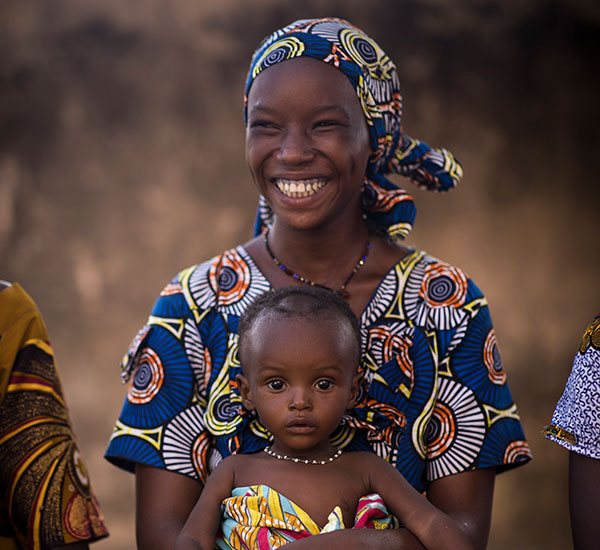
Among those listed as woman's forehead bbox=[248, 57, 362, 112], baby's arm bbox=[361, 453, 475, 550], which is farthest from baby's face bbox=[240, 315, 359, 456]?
woman's forehead bbox=[248, 57, 362, 112]

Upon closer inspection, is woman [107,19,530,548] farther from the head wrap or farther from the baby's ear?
the baby's ear

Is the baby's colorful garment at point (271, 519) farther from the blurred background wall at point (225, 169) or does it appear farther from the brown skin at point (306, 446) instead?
the blurred background wall at point (225, 169)

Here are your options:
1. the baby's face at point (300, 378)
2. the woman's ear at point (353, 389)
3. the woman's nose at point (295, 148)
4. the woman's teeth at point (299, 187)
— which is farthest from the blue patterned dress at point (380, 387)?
the woman's nose at point (295, 148)

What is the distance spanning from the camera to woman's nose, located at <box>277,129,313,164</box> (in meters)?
2.89

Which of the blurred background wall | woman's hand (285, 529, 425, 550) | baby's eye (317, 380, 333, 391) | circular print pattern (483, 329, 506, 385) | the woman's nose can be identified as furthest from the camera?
the blurred background wall

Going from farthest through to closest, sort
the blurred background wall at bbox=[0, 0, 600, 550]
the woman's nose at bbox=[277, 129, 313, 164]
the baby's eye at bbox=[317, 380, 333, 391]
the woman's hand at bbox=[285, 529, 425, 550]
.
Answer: the blurred background wall at bbox=[0, 0, 600, 550], the woman's nose at bbox=[277, 129, 313, 164], the baby's eye at bbox=[317, 380, 333, 391], the woman's hand at bbox=[285, 529, 425, 550]

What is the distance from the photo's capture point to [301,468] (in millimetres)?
2697

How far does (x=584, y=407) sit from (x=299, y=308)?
2.63 ft

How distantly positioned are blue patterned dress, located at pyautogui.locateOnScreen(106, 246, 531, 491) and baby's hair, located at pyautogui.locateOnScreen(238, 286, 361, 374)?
20 cm

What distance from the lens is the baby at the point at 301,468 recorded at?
2.58 metres

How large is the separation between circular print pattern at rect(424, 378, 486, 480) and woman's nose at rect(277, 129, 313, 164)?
79cm

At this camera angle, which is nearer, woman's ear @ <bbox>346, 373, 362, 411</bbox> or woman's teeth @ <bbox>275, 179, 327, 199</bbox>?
woman's ear @ <bbox>346, 373, 362, 411</bbox>

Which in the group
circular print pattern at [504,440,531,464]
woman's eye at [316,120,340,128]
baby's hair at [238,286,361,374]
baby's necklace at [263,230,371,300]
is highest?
woman's eye at [316,120,340,128]

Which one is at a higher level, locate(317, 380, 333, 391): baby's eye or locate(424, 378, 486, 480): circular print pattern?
locate(317, 380, 333, 391): baby's eye
